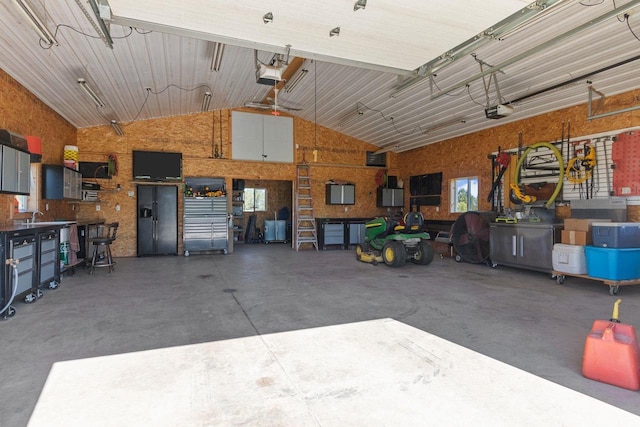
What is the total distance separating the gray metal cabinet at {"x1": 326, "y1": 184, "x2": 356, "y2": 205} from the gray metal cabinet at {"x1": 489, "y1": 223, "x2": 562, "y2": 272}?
475 centimetres

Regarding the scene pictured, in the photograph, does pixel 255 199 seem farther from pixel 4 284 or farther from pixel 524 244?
pixel 4 284

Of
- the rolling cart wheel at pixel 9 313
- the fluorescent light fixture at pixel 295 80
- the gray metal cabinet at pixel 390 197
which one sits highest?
the fluorescent light fixture at pixel 295 80

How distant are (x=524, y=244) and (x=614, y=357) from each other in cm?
449

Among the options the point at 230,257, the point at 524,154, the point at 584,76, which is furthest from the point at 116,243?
the point at 584,76

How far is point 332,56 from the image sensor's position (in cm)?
431

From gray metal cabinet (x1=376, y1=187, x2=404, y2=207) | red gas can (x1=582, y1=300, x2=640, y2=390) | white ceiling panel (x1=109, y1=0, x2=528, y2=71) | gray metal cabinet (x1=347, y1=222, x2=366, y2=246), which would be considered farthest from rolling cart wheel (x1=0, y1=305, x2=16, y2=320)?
gray metal cabinet (x1=376, y1=187, x2=404, y2=207)

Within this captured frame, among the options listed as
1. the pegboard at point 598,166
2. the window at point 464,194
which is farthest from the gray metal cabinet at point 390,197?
the pegboard at point 598,166

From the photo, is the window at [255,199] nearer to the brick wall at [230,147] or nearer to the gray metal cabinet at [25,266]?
the brick wall at [230,147]

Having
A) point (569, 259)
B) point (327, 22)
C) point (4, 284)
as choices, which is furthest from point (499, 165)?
point (4, 284)

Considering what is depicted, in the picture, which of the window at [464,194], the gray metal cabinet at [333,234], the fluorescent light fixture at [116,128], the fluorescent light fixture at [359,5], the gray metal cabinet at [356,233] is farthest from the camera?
the gray metal cabinet at [356,233]

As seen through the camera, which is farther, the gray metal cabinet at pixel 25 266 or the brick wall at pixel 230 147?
the brick wall at pixel 230 147

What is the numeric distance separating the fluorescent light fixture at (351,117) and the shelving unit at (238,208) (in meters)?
4.13

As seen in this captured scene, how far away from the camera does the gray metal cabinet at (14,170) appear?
4.24 m

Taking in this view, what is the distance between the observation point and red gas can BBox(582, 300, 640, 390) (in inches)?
90.7
